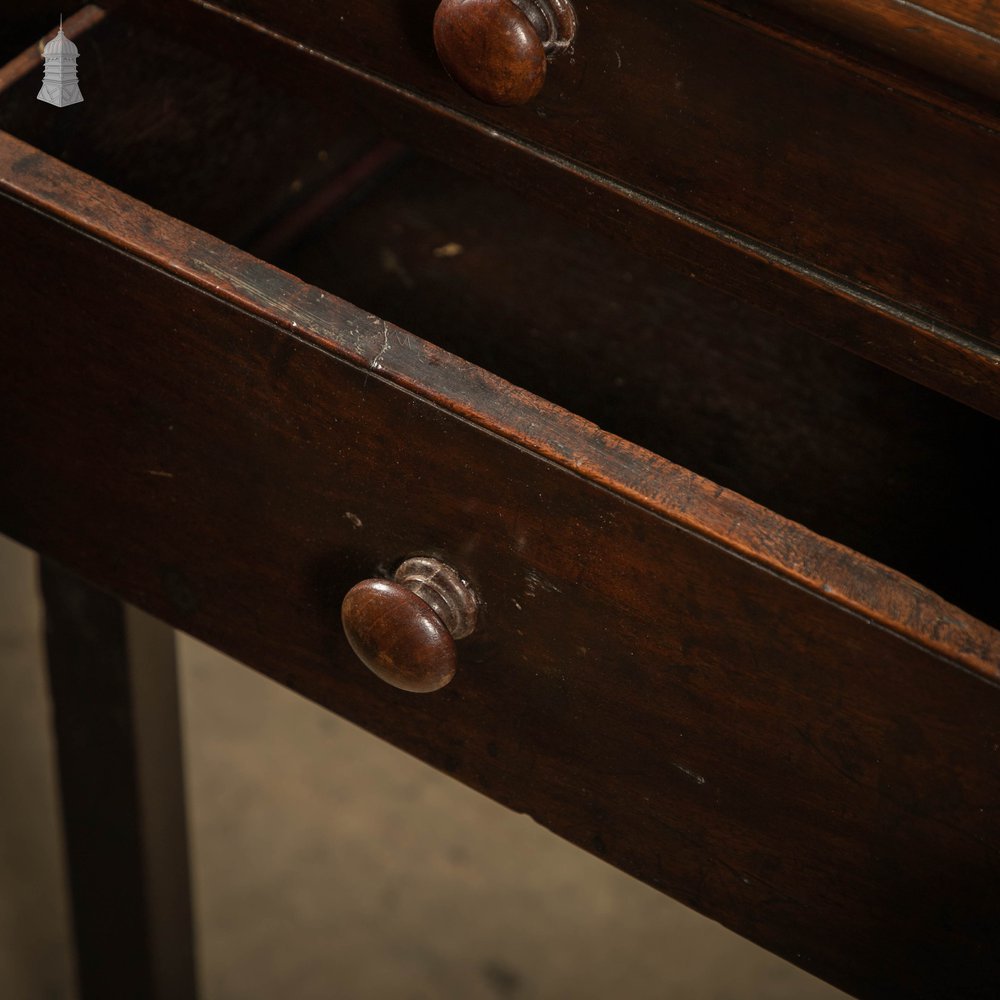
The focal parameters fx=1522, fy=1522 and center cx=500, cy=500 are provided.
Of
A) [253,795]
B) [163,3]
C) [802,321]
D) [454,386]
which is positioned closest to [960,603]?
[802,321]

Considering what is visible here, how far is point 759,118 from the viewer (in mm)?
501

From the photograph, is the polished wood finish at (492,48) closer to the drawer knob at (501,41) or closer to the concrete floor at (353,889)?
the drawer knob at (501,41)

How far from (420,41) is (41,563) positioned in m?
0.37

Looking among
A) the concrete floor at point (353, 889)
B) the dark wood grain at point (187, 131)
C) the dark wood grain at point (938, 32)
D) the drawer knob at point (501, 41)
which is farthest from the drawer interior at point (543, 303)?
the concrete floor at point (353, 889)

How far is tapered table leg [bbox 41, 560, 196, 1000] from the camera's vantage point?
2.63 feet

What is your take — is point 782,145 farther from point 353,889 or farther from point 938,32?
point 353,889

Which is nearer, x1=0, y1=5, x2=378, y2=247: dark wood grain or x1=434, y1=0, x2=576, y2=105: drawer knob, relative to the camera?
x1=434, y1=0, x2=576, y2=105: drawer knob

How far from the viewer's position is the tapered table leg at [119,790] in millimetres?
802

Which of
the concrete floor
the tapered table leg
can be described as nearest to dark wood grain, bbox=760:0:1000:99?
the tapered table leg

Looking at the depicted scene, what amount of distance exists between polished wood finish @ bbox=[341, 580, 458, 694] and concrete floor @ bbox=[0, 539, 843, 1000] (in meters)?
0.77

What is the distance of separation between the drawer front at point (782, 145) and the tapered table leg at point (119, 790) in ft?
1.23

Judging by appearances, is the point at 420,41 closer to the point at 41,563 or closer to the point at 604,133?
the point at 604,133

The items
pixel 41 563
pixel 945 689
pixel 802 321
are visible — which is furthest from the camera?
pixel 41 563
